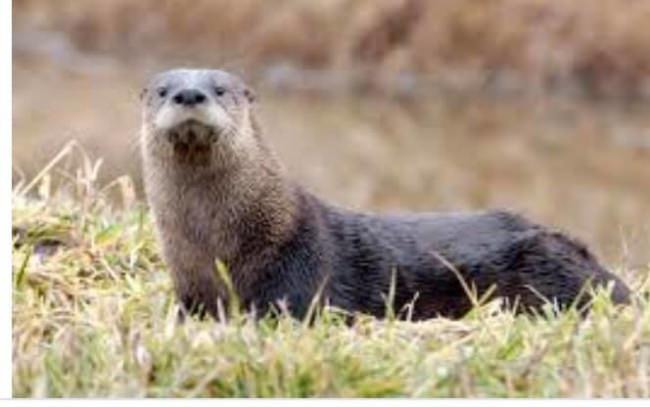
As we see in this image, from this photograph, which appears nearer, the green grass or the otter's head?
the green grass

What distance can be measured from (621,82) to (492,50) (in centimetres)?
133

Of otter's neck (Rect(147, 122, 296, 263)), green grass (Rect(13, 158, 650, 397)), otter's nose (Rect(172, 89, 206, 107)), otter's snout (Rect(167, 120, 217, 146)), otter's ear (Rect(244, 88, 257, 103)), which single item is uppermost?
otter's nose (Rect(172, 89, 206, 107))

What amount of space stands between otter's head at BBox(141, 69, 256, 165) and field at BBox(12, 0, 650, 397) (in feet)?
1.16

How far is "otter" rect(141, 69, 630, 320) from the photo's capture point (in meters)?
5.38

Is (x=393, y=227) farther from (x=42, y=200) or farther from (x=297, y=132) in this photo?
(x=297, y=132)

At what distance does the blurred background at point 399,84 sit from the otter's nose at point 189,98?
28.0 feet

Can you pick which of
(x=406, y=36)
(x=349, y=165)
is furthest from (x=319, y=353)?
(x=406, y=36)

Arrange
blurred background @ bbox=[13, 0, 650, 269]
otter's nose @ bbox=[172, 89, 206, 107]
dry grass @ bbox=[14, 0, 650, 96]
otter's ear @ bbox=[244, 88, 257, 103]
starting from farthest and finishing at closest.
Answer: dry grass @ bbox=[14, 0, 650, 96] < blurred background @ bbox=[13, 0, 650, 269] < otter's ear @ bbox=[244, 88, 257, 103] < otter's nose @ bbox=[172, 89, 206, 107]

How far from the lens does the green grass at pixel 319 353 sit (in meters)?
4.30

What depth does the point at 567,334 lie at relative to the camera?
4.64m

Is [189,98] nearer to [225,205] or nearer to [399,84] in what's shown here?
[225,205]

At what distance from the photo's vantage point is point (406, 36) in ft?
66.2

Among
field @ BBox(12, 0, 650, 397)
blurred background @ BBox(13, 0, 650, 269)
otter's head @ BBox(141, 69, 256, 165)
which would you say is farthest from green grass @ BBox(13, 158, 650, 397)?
blurred background @ BBox(13, 0, 650, 269)
